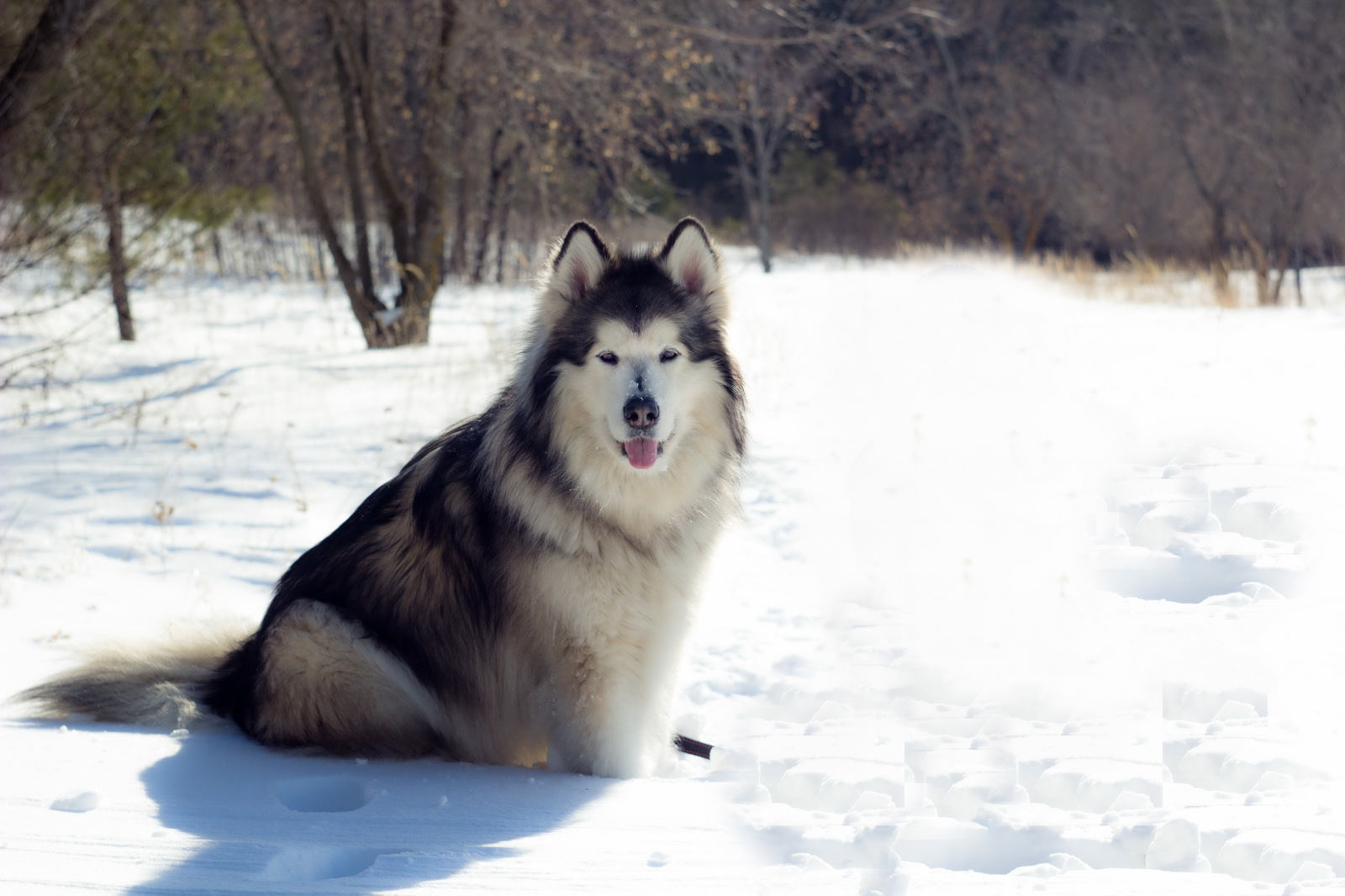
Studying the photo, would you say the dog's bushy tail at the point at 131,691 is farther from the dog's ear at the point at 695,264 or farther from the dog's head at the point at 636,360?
the dog's ear at the point at 695,264

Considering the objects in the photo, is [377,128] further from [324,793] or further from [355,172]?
[324,793]

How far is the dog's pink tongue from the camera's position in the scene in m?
3.10

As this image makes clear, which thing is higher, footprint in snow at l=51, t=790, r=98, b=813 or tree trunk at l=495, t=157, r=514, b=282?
tree trunk at l=495, t=157, r=514, b=282

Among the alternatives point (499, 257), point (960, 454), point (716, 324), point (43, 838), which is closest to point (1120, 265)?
point (499, 257)

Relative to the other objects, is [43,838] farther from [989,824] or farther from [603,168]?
[603,168]

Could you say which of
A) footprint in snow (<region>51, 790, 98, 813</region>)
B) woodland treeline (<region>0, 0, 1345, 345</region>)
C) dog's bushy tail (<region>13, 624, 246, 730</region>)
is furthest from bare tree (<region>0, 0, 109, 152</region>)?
footprint in snow (<region>51, 790, 98, 813</region>)

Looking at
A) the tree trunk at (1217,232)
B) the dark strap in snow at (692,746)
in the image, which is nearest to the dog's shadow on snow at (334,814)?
the dark strap in snow at (692,746)

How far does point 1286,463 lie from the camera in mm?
5797

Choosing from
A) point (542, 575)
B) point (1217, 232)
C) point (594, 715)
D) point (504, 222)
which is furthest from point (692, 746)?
point (1217, 232)

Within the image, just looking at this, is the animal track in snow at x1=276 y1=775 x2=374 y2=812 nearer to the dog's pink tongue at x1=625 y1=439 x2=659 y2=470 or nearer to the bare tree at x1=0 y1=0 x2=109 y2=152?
the dog's pink tongue at x1=625 y1=439 x2=659 y2=470

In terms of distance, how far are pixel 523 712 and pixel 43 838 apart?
1.38 metres

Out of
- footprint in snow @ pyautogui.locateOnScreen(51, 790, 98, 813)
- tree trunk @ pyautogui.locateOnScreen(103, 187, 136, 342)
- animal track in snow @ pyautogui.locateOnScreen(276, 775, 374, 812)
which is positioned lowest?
animal track in snow @ pyautogui.locateOnScreen(276, 775, 374, 812)

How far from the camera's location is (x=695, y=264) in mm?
3418

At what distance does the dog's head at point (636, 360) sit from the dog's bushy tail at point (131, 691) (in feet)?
4.97
